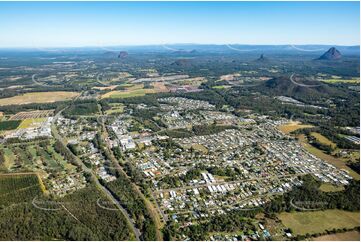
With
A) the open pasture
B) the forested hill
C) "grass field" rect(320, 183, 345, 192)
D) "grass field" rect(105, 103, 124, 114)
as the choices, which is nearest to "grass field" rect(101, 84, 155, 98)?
"grass field" rect(105, 103, 124, 114)

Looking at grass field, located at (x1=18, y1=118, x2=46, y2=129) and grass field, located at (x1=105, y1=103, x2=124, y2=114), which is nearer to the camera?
grass field, located at (x1=18, y1=118, x2=46, y2=129)

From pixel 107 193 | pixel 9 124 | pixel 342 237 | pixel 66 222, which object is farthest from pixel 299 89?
pixel 66 222

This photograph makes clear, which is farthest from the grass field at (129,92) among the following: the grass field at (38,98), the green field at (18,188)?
the green field at (18,188)

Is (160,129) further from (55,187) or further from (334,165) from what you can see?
(334,165)

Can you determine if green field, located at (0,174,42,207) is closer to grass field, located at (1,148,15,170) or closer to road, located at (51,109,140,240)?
grass field, located at (1,148,15,170)

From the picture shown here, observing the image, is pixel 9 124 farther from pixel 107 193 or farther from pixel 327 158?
pixel 327 158
